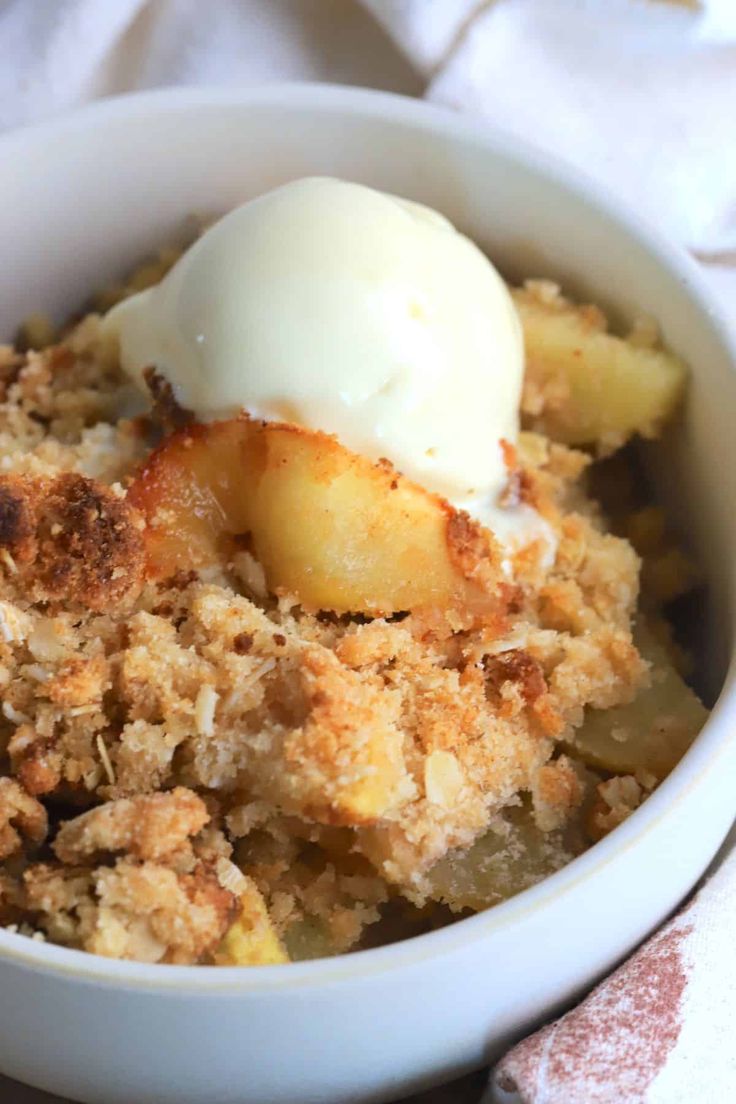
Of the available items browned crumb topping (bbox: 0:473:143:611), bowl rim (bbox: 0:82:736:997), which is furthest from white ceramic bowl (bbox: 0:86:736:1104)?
browned crumb topping (bbox: 0:473:143:611)

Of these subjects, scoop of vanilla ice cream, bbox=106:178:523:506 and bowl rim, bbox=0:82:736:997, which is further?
scoop of vanilla ice cream, bbox=106:178:523:506

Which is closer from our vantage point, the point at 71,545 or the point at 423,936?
the point at 423,936

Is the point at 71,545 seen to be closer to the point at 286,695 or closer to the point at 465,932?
the point at 286,695

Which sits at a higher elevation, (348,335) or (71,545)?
(348,335)

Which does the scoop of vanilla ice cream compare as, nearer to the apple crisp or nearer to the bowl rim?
the apple crisp

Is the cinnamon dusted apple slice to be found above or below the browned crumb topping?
above

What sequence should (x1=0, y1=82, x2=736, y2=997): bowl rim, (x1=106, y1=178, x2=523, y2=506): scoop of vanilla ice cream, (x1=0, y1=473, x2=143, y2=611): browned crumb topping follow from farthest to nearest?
(x1=106, y1=178, x2=523, y2=506): scoop of vanilla ice cream
(x1=0, y1=473, x2=143, y2=611): browned crumb topping
(x1=0, y1=82, x2=736, y2=997): bowl rim

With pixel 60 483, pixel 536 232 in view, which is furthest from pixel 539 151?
pixel 60 483

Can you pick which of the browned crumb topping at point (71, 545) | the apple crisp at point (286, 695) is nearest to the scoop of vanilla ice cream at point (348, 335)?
the apple crisp at point (286, 695)

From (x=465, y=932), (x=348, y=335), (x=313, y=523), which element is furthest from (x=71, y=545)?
(x=465, y=932)
